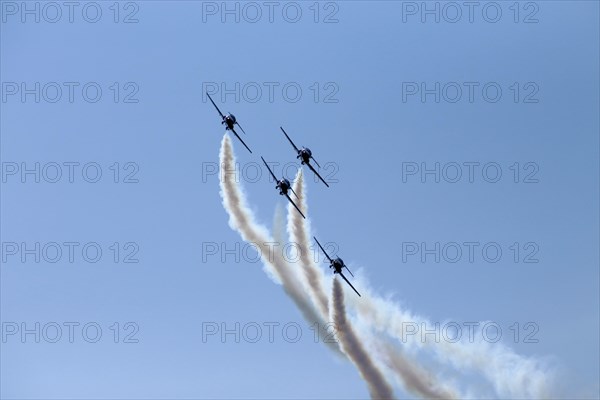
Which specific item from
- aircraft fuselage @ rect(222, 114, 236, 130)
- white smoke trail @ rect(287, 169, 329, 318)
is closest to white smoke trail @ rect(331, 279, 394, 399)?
white smoke trail @ rect(287, 169, 329, 318)

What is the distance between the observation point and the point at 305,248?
127m

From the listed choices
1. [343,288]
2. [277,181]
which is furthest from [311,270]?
[277,181]

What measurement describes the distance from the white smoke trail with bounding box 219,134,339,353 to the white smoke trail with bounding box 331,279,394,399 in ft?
6.68

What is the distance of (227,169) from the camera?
424 ft

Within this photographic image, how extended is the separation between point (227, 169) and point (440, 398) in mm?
36085

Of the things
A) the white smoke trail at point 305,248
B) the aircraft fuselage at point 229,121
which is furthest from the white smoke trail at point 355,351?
the aircraft fuselage at point 229,121

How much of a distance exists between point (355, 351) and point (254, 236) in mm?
17957

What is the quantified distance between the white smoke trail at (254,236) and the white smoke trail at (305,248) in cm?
108

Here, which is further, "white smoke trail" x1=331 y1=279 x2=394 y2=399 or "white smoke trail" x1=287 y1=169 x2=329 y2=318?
"white smoke trail" x1=287 y1=169 x2=329 y2=318

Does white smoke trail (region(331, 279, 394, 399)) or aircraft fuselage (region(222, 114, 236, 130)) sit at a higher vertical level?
aircraft fuselage (region(222, 114, 236, 130))

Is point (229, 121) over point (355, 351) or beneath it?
over

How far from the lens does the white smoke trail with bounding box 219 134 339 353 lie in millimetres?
125125

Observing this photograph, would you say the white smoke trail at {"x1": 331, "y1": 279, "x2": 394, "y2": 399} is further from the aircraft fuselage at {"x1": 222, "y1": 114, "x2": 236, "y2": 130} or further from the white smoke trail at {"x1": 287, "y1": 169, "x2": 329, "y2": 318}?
the aircraft fuselage at {"x1": 222, "y1": 114, "x2": 236, "y2": 130}

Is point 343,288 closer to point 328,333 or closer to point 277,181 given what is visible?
point 328,333
